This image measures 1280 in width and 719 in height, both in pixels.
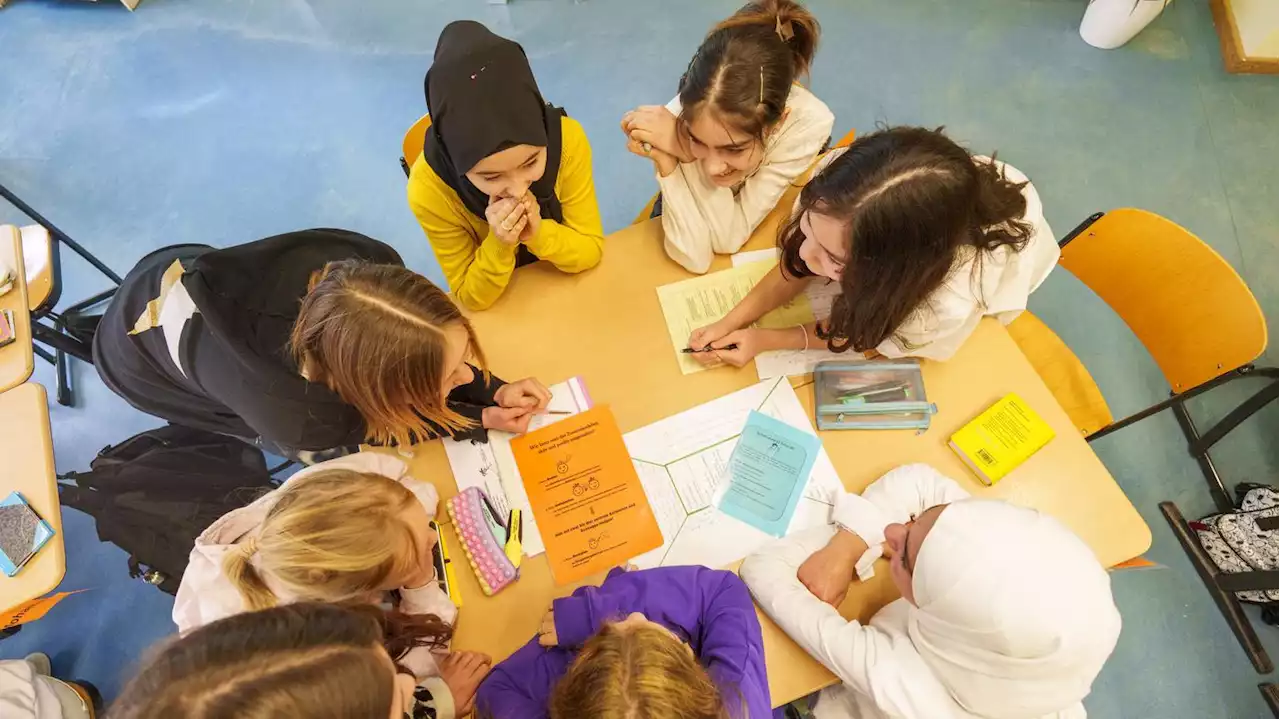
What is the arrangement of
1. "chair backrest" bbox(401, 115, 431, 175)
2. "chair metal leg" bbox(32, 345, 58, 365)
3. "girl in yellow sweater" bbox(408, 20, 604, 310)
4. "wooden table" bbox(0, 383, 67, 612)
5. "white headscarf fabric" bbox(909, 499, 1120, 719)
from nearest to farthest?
"white headscarf fabric" bbox(909, 499, 1120, 719) → "girl in yellow sweater" bbox(408, 20, 604, 310) → "wooden table" bbox(0, 383, 67, 612) → "chair backrest" bbox(401, 115, 431, 175) → "chair metal leg" bbox(32, 345, 58, 365)

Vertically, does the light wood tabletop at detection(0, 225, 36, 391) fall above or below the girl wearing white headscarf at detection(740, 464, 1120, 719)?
above

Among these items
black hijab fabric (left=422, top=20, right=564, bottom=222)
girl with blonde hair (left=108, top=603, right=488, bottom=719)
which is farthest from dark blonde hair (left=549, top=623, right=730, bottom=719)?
black hijab fabric (left=422, top=20, right=564, bottom=222)

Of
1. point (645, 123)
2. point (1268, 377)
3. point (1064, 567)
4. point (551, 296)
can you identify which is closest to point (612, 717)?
point (1064, 567)

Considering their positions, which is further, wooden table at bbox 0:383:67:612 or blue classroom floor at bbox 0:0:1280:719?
blue classroom floor at bbox 0:0:1280:719

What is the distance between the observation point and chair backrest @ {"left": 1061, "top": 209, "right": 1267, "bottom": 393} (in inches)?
49.6

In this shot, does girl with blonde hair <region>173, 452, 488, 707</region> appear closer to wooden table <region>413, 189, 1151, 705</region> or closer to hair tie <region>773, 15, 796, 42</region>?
wooden table <region>413, 189, 1151, 705</region>

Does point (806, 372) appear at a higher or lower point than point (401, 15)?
lower

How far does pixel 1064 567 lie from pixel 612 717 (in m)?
0.63

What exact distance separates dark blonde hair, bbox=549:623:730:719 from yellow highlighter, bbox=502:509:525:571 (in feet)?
0.93

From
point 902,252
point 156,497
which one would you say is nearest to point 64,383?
point 156,497

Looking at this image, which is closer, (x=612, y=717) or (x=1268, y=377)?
(x=612, y=717)

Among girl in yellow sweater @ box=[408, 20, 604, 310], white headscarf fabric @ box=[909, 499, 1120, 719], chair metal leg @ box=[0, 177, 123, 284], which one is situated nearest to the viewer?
white headscarf fabric @ box=[909, 499, 1120, 719]

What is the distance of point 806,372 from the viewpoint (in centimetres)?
126

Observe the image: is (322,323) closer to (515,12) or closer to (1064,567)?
(1064,567)
